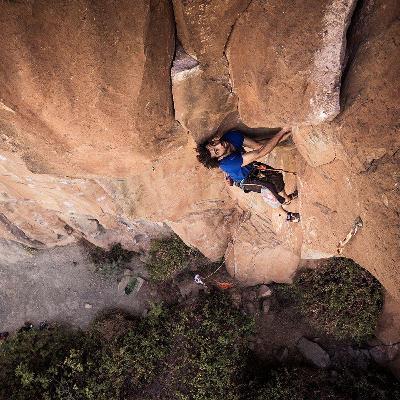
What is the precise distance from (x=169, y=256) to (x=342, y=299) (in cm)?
467

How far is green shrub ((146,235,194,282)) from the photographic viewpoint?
11.0 meters

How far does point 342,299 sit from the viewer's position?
9109 mm

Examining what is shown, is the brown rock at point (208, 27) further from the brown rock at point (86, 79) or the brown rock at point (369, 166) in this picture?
the brown rock at point (369, 166)

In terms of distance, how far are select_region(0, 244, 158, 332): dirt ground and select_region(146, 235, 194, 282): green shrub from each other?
92 cm

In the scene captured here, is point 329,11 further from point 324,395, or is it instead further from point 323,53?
point 324,395

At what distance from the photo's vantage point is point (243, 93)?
527 centimetres

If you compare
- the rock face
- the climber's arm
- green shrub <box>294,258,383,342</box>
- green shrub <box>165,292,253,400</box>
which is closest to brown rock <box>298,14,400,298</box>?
the rock face

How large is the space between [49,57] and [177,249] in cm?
735

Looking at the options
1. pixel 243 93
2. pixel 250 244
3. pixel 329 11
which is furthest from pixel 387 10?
pixel 250 244

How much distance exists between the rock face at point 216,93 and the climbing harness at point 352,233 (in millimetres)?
92

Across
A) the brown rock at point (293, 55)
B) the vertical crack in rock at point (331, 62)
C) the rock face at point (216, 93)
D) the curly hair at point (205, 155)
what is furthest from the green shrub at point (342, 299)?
the vertical crack in rock at point (331, 62)

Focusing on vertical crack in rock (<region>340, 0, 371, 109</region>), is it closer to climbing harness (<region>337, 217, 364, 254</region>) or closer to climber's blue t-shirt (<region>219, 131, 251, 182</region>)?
climbing harness (<region>337, 217, 364, 254</region>)

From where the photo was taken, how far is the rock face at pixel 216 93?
4.09m

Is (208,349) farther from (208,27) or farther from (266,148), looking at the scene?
(208,27)
